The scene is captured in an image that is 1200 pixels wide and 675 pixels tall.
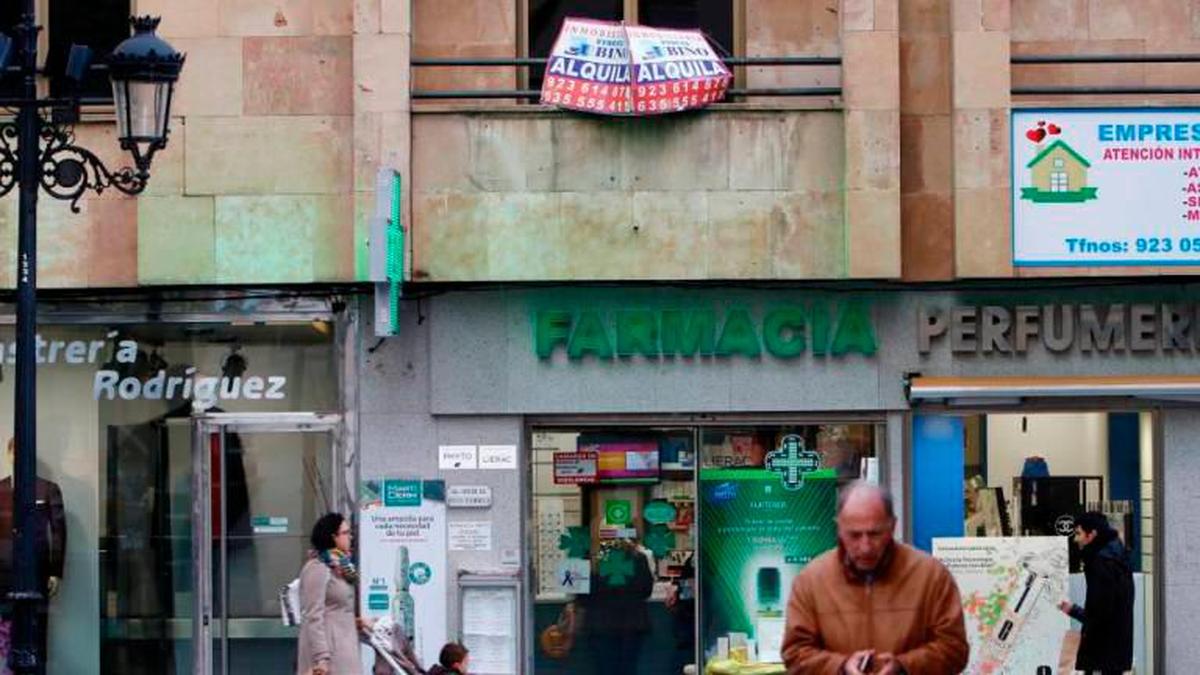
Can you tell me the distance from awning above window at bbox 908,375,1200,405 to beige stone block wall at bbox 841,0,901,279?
37.5 inches

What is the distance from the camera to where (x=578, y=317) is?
698 inches

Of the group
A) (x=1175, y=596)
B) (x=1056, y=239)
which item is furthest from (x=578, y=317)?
(x=1175, y=596)

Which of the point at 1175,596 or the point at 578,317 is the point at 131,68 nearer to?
the point at 578,317

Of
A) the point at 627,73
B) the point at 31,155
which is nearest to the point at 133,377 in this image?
the point at 627,73

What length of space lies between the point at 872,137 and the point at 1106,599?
3.87 meters

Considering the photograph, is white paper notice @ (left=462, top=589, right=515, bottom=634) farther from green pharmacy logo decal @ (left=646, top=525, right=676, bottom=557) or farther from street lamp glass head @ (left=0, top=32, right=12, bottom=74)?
street lamp glass head @ (left=0, top=32, right=12, bottom=74)

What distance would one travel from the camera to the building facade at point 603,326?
686 inches

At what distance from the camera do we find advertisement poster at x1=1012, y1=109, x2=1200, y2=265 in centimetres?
1739

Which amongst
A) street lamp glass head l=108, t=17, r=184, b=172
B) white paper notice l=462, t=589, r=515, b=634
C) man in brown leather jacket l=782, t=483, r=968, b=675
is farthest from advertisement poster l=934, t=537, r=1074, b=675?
man in brown leather jacket l=782, t=483, r=968, b=675

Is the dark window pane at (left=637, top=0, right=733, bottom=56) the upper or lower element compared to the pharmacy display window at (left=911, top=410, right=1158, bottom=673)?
upper

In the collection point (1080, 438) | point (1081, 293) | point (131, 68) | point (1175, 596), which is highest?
point (131, 68)

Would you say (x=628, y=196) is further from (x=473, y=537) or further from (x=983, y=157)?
(x=473, y=537)

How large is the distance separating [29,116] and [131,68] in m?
0.61

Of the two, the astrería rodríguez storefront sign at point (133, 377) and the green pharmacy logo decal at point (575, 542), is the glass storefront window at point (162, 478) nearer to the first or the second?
the astrería rodríguez storefront sign at point (133, 377)
